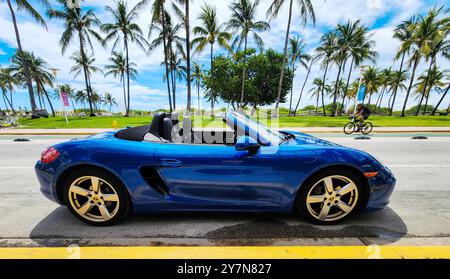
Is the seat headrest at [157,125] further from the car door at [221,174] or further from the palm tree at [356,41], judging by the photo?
the palm tree at [356,41]

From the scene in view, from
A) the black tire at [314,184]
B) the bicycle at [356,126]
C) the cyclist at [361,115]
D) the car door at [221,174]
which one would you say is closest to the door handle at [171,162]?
the car door at [221,174]

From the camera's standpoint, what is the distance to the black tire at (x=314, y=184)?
6.95 ft

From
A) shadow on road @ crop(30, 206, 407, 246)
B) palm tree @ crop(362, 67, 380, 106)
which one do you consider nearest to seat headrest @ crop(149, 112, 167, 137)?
shadow on road @ crop(30, 206, 407, 246)

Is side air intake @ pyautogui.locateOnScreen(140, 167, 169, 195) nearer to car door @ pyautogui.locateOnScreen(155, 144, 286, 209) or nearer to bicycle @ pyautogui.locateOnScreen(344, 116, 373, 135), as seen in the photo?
car door @ pyautogui.locateOnScreen(155, 144, 286, 209)

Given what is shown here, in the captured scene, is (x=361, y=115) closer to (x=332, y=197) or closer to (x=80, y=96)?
(x=332, y=197)

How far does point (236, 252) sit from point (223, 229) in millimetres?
356

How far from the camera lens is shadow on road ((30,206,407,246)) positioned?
2027mm

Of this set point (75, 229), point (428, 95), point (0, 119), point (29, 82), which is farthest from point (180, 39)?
point (428, 95)

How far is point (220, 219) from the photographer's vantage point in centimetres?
234

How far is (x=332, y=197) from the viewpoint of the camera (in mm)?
2164

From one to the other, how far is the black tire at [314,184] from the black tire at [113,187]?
1.74 metres

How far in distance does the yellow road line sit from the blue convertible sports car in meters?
0.38
